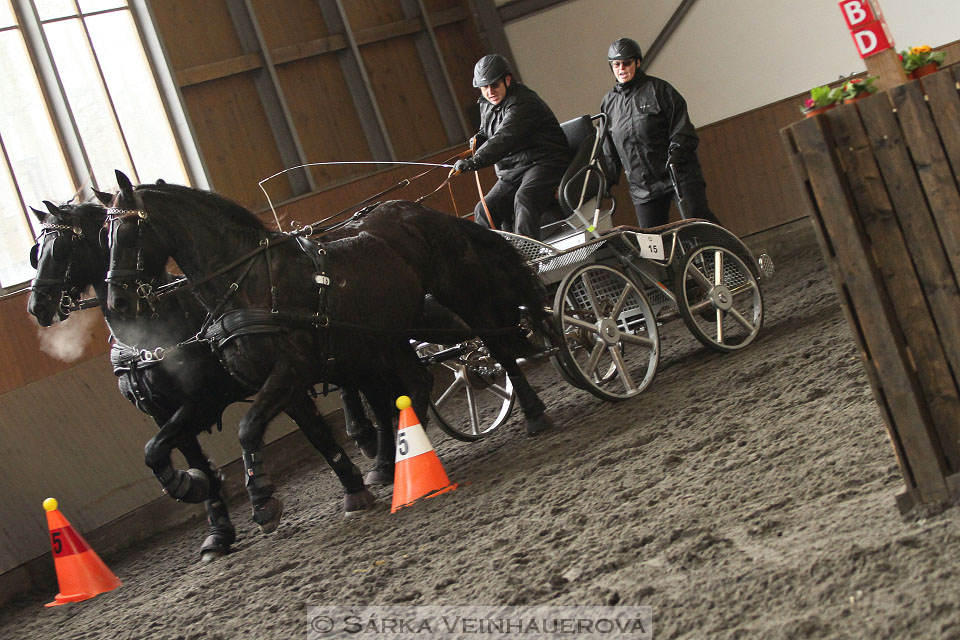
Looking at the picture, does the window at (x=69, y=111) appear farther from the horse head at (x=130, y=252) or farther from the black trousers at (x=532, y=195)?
the black trousers at (x=532, y=195)

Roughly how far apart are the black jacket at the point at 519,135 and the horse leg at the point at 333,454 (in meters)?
1.96

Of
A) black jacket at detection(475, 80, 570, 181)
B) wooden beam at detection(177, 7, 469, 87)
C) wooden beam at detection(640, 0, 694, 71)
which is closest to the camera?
black jacket at detection(475, 80, 570, 181)

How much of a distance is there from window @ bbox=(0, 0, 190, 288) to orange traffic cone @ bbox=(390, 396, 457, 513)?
12.6 feet

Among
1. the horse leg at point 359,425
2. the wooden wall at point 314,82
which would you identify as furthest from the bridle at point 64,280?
the wooden wall at point 314,82

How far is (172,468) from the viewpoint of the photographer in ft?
17.7

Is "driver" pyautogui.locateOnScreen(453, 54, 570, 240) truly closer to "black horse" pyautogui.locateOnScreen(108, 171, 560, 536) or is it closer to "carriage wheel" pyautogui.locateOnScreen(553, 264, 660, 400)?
"carriage wheel" pyautogui.locateOnScreen(553, 264, 660, 400)

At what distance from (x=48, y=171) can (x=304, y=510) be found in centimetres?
366

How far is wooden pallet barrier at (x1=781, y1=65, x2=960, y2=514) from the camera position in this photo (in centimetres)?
293

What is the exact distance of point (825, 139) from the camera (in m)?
2.96

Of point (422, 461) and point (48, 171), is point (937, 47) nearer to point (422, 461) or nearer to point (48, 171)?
point (422, 461)

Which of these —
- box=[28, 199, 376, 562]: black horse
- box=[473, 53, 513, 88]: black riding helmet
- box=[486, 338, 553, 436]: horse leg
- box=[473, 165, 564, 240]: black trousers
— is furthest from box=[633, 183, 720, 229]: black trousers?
box=[28, 199, 376, 562]: black horse

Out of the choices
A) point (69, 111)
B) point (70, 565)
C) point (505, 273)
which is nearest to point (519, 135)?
point (505, 273)

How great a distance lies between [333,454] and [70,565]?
1534mm

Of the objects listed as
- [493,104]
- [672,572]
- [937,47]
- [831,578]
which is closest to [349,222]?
[493,104]
